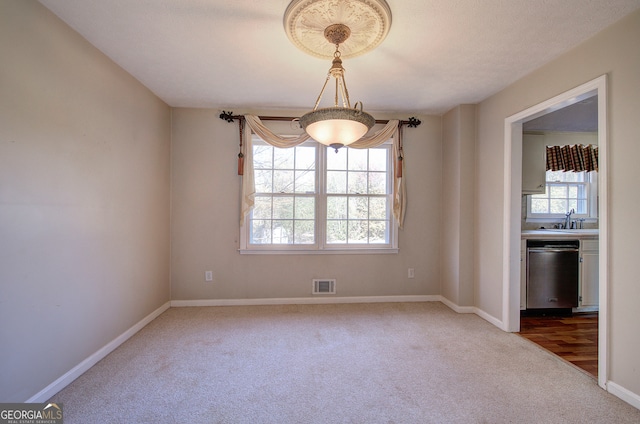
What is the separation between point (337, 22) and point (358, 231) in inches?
101

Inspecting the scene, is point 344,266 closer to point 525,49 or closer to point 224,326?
point 224,326

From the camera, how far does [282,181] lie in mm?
3811

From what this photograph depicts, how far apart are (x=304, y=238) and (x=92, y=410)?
252cm

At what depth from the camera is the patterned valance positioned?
4156mm

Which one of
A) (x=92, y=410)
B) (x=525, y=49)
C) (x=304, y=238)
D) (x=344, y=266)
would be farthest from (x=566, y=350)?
(x=92, y=410)

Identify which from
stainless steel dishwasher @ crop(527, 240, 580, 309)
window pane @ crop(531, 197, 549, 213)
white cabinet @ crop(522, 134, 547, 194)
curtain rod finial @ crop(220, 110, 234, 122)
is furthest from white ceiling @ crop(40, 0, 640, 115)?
window pane @ crop(531, 197, 549, 213)

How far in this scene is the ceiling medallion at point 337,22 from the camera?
1.69 metres

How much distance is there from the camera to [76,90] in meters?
2.12

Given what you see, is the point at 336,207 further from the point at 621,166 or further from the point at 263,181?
the point at 621,166

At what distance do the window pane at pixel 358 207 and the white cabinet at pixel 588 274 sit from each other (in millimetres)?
2575

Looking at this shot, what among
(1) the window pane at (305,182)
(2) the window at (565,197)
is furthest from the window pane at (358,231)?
(2) the window at (565,197)

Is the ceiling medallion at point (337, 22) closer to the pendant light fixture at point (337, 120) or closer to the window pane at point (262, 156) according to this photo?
the pendant light fixture at point (337, 120)

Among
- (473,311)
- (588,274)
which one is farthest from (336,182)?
(588,274)

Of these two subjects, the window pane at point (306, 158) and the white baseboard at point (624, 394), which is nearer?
the white baseboard at point (624, 394)
